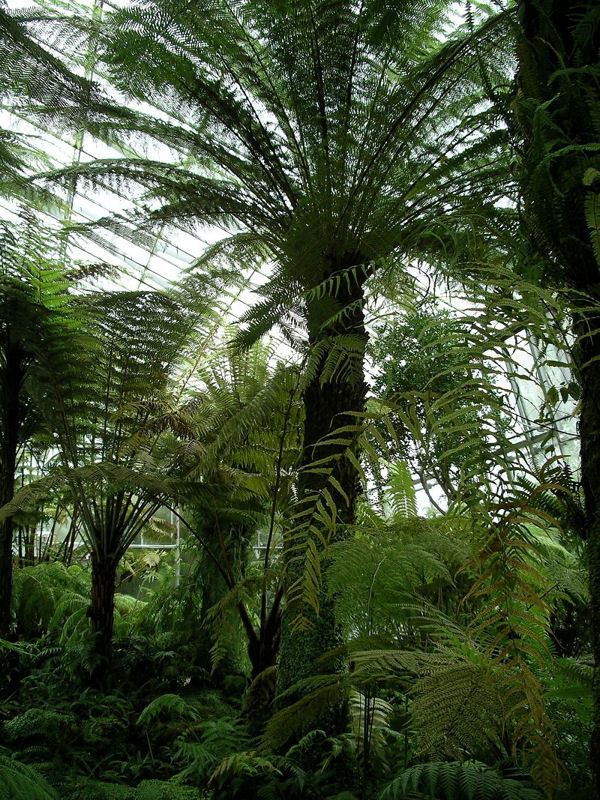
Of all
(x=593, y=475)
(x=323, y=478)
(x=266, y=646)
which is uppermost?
(x=323, y=478)


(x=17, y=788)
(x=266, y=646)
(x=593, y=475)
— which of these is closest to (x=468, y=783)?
(x=593, y=475)

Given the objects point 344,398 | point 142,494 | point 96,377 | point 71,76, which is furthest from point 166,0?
point 142,494

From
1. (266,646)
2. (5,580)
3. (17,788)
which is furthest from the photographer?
(5,580)

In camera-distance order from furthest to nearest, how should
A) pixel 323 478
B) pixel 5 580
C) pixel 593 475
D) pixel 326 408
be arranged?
pixel 5 580 → pixel 326 408 → pixel 323 478 → pixel 593 475

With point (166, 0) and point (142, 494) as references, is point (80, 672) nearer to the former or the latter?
point (142, 494)

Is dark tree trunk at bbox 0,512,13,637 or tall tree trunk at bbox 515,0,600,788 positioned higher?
tall tree trunk at bbox 515,0,600,788

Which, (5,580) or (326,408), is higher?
(326,408)

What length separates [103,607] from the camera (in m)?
3.10

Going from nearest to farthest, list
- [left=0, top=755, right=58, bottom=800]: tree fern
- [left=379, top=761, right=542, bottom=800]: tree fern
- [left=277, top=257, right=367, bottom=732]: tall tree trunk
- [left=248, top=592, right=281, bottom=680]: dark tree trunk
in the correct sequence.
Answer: [left=379, top=761, right=542, bottom=800]: tree fern < [left=0, top=755, right=58, bottom=800]: tree fern < [left=277, top=257, right=367, bottom=732]: tall tree trunk < [left=248, top=592, right=281, bottom=680]: dark tree trunk

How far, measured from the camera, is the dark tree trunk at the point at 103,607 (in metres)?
2.99

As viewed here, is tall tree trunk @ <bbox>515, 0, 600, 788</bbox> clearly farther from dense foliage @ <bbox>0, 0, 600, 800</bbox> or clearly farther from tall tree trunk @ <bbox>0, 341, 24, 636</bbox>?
tall tree trunk @ <bbox>0, 341, 24, 636</bbox>

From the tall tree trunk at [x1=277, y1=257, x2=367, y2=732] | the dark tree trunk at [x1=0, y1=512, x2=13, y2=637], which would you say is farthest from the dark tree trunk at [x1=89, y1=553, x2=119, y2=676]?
the tall tree trunk at [x1=277, y1=257, x2=367, y2=732]

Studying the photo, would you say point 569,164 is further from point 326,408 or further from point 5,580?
point 5,580

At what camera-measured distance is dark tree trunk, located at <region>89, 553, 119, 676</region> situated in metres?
2.99
